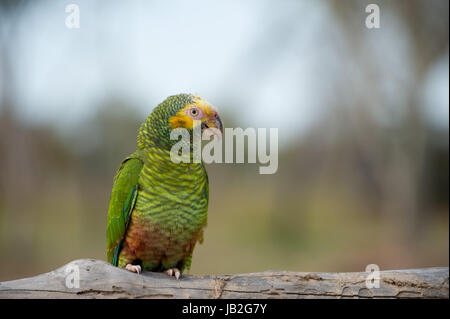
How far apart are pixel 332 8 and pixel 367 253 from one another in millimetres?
2865

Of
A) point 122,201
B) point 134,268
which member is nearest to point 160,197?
point 122,201

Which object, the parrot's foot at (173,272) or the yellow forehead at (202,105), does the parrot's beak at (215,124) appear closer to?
the yellow forehead at (202,105)

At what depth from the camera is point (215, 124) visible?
4.75 feet

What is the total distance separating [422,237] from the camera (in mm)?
3775

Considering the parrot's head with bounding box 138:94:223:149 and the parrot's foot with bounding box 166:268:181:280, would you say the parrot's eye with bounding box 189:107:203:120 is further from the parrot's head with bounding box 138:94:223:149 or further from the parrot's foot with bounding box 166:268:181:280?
the parrot's foot with bounding box 166:268:181:280

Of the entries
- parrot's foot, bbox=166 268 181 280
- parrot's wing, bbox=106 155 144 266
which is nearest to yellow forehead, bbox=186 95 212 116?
parrot's wing, bbox=106 155 144 266

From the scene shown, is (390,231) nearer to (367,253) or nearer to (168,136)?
(367,253)

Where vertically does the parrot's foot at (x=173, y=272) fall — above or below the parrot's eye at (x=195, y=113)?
below

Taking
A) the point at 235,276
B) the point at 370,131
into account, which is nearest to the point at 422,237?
the point at 370,131

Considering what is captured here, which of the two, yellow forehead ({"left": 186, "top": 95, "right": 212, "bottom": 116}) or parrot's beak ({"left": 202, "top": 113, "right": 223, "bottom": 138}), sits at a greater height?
yellow forehead ({"left": 186, "top": 95, "right": 212, "bottom": 116})

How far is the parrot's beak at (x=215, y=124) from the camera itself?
143 centimetres

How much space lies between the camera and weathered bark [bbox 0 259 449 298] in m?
1.19

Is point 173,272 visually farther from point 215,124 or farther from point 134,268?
point 215,124

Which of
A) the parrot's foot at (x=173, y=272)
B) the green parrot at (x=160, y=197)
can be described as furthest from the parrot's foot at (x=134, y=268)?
the parrot's foot at (x=173, y=272)
